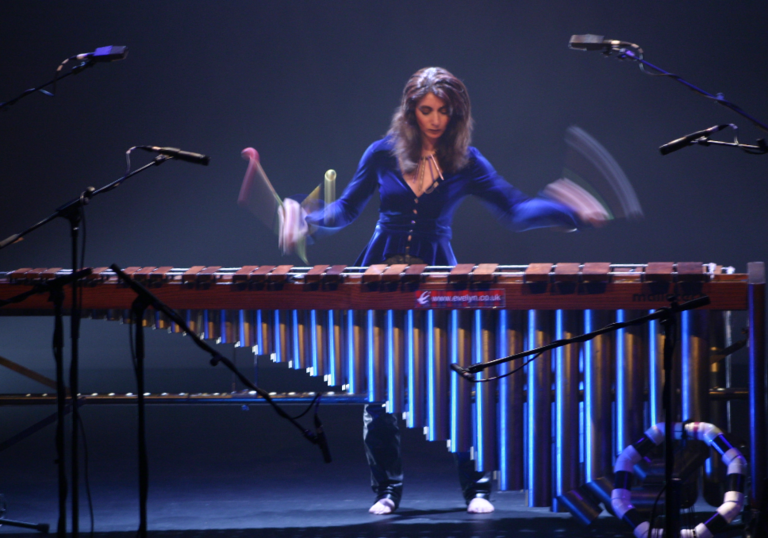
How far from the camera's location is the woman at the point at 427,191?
164 inches

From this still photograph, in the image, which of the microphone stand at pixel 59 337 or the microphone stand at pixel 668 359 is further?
the microphone stand at pixel 59 337

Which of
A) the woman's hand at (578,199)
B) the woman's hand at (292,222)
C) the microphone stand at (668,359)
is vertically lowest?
the microphone stand at (668,359)

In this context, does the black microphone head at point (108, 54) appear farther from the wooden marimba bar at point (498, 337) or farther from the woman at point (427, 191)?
the woman at point (427, 191)

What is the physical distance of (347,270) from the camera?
327 cm

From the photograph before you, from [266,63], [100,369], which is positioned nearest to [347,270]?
[266,63]

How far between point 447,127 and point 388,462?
81.8 inches

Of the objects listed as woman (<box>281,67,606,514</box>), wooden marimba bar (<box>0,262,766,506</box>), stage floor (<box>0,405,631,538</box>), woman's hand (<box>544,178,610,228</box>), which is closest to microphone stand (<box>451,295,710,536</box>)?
wooden marimba bar (<box>0,262,766,506</box>)

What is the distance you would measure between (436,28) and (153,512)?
11.4 ft

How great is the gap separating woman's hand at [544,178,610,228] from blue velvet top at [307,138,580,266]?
0.17ft

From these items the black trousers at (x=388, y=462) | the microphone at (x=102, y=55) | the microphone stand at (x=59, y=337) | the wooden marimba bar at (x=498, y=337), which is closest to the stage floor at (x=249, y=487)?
the black trousers at (x=388, y=462)

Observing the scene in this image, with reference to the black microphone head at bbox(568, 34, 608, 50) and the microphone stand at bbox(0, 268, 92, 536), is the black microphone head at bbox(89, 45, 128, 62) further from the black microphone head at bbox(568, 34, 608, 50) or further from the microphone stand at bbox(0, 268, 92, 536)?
the black microphone head at bbox(568, 34, 608, 50)

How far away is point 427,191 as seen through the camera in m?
4.41

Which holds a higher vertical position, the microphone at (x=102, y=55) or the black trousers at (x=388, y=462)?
the microphone at (x=102, y=55)

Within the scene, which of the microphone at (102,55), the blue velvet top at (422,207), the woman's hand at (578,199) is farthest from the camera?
the woman's hand at (578,199)
